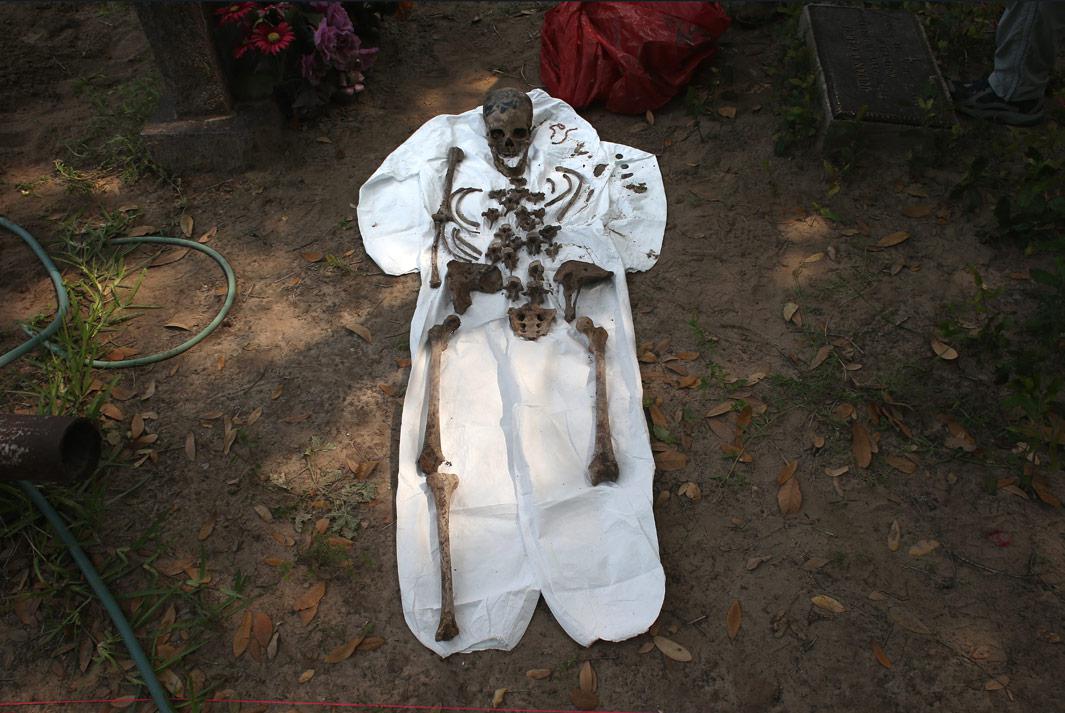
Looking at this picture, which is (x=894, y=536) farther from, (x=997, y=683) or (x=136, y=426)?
(x=136, y=426)

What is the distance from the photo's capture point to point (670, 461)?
120 inches

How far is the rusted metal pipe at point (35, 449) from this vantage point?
250cm

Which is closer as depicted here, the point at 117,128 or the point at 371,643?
the point at 371,643

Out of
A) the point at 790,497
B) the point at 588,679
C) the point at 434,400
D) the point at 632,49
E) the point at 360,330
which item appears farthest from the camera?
the point at 632,49

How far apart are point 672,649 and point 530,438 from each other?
3.18 ft

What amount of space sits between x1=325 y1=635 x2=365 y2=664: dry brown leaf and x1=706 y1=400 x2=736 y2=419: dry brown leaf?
1649 millimetres

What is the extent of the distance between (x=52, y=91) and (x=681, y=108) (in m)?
4.23

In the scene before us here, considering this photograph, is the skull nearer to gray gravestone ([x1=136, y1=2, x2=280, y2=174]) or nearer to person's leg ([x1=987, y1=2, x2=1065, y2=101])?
gray gravestone ([x1=136, y1=2, x2=280, y2=174])

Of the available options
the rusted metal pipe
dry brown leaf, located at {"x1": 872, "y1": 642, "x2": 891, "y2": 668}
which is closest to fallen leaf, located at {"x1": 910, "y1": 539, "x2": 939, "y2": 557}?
dry brown leaf, located at {"x1": 872, "y1": 642, "x2": 891, "y2": 668}

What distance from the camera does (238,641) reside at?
8.66ft

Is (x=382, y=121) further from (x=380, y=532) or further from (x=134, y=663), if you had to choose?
(x=134, y=663)

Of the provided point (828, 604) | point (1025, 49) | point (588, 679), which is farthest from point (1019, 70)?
point (588, 679)

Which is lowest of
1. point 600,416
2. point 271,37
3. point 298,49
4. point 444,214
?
point 600,416

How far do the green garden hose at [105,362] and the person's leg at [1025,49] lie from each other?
429cm
